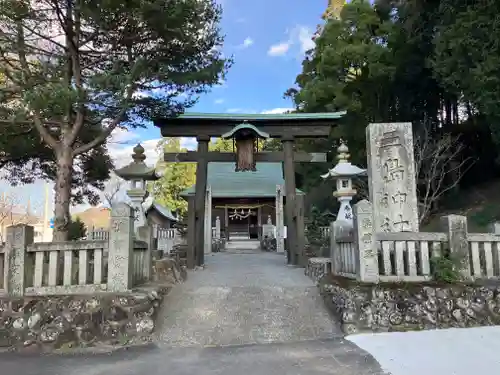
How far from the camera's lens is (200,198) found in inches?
415

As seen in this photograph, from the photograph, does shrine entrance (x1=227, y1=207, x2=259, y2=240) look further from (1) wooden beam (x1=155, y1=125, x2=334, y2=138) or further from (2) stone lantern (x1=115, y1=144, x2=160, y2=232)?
(1) wooden beam (x1=155, y1=125, x2=334, y2=138)

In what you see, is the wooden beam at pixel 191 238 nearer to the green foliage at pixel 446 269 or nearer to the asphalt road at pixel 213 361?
the asphalt road at pixel 213 361

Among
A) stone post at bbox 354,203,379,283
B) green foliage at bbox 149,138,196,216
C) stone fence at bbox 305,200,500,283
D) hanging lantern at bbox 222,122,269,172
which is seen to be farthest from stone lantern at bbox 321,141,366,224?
green foliage at bbox 149,138,196,216

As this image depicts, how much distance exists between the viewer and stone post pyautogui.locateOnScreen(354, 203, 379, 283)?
5.95 metres

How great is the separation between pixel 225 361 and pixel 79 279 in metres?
2.59

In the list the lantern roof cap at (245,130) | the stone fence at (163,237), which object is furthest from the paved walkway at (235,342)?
the stone fence at (163,237)

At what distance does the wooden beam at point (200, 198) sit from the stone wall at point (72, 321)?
16.1 feet

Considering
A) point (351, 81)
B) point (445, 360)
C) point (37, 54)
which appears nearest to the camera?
point (445, 360)

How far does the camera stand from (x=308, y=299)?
21.6 feet

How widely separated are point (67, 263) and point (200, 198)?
5.14m

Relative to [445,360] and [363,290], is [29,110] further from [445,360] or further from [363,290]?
[445,360]

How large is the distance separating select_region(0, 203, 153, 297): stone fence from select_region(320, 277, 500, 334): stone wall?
3.37 meters

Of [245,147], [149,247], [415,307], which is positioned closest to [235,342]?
[415,307]

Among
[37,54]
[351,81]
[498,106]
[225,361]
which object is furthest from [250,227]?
[225,361]
